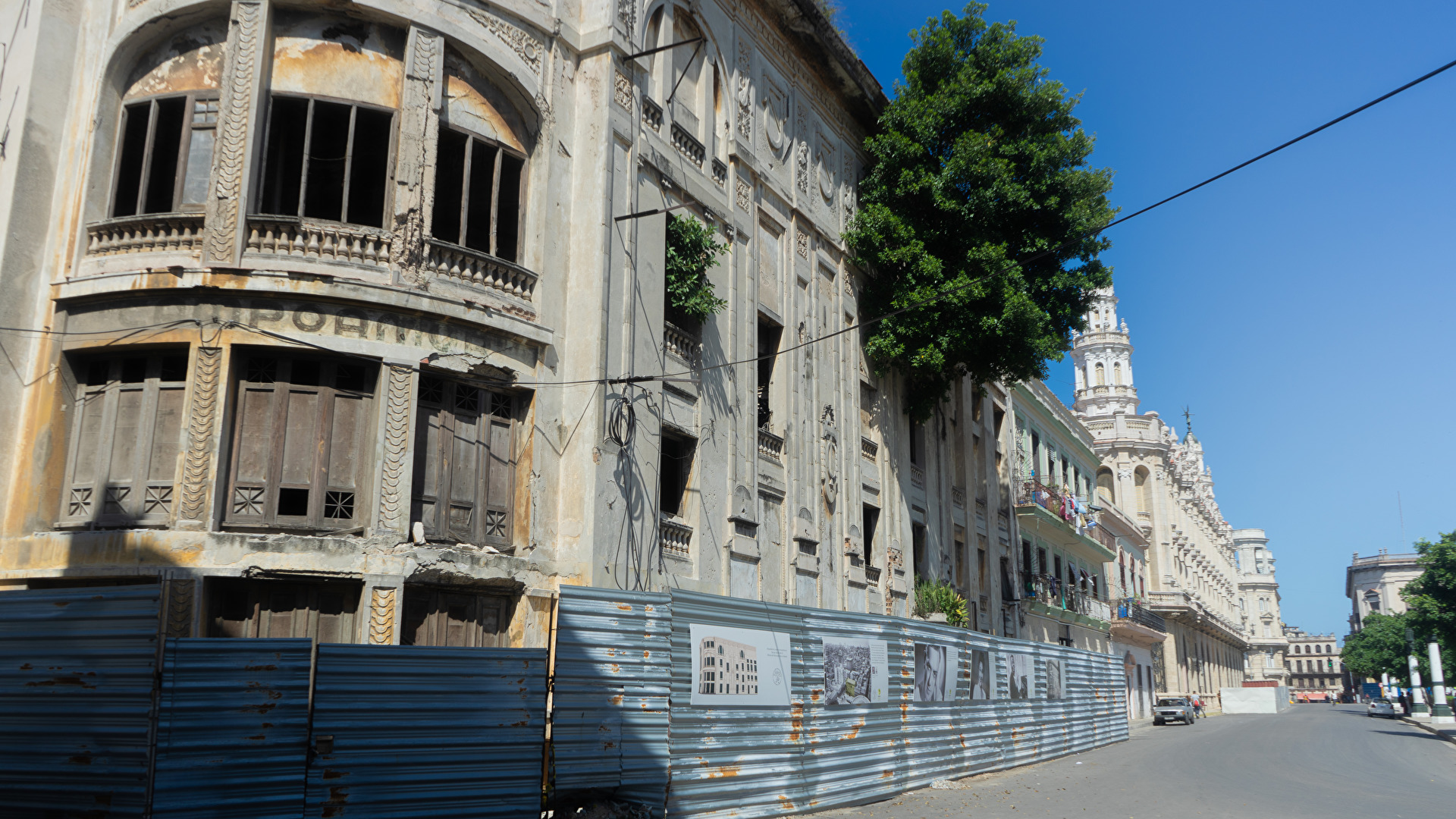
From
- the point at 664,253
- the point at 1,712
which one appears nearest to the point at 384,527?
the point at 1,712

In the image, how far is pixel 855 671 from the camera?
583 inches

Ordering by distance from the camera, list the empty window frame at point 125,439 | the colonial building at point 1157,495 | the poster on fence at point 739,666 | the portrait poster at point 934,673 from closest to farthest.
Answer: the empty window frame at point 125,439 → the poster on fence at point 739,666 → the portrait poster at point 934,673 → the colonial building at point 1157,495

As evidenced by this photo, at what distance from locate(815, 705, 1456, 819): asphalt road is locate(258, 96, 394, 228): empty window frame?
981 cm

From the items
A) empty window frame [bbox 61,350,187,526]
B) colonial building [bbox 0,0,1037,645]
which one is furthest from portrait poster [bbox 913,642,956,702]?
empty window frame [bbox 61,350,187,526]

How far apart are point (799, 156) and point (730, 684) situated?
11.8 metres

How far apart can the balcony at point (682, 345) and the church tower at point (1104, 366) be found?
61298mm

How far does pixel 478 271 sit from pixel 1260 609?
14939cm

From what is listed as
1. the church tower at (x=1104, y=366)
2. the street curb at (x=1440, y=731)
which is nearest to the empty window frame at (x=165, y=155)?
the street curb at (x=1440, y=731)

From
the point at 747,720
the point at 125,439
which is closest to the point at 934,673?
the point at 747,720

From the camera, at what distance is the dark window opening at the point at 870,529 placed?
864 inches

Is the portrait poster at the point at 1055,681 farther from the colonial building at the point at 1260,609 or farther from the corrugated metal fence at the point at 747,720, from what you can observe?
the colonial building at the point at 1260,609

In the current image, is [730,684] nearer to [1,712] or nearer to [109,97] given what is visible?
[1,712]

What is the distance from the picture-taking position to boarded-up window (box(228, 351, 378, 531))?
11.2 meters

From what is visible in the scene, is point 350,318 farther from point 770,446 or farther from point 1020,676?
point 1020,676
